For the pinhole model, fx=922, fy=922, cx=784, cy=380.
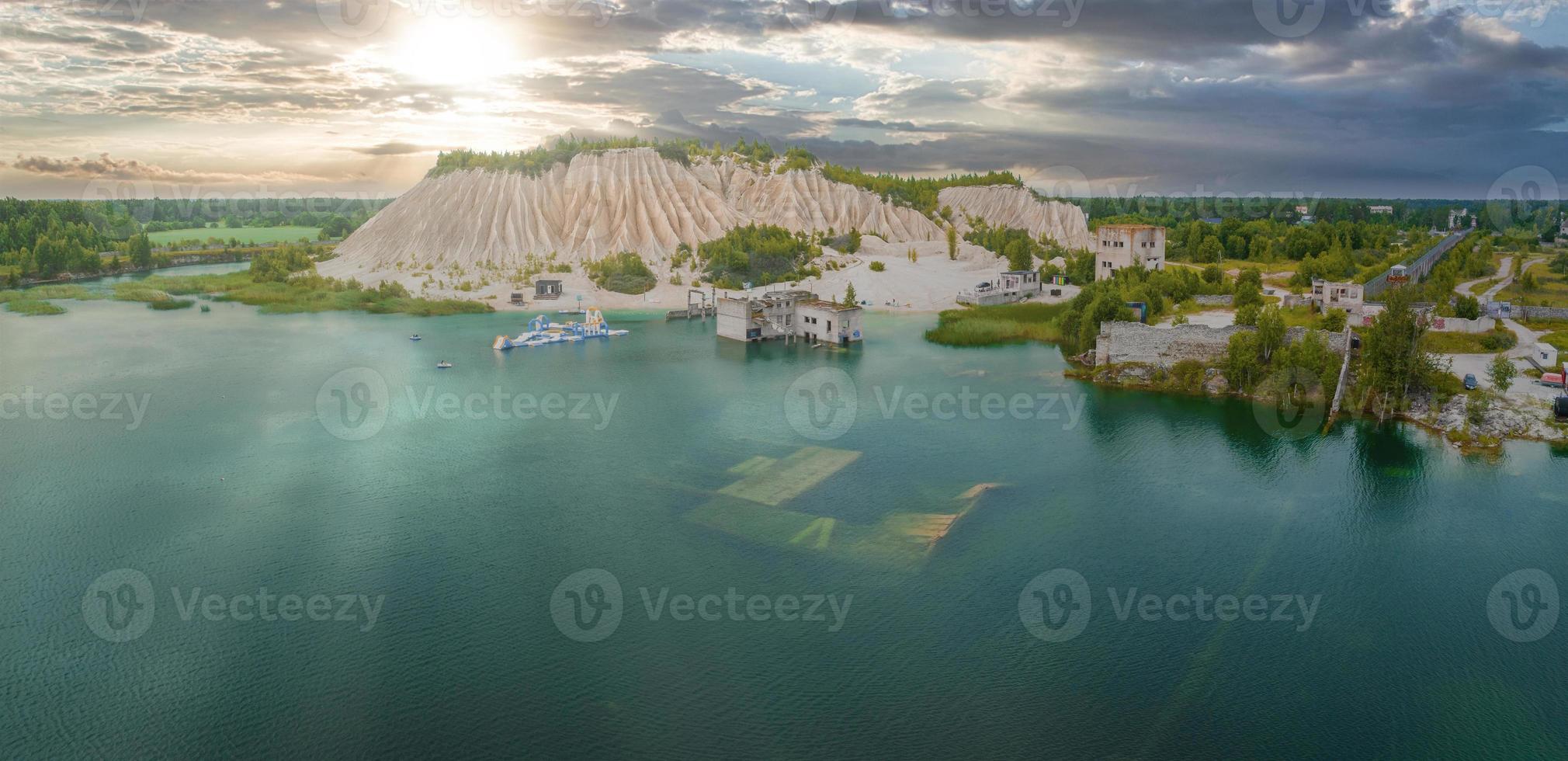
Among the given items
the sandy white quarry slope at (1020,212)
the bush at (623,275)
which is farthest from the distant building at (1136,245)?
the sandy white quarry slope at (1020,212)

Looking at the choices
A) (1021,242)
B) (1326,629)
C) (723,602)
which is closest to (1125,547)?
(1326,629)

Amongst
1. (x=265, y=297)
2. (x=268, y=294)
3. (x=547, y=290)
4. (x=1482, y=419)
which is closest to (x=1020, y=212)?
(x=547, y=290)

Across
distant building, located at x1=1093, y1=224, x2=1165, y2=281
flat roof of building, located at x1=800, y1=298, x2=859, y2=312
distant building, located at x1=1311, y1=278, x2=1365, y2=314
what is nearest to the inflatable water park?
flat roof of building, located at x1=800, y1=298, x2=859, y2=312

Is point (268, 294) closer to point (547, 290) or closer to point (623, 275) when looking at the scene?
point (547, 290)

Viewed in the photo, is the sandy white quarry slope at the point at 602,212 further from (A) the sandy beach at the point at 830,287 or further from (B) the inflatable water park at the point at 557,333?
(B) the inflatable water park at the point at 557,333

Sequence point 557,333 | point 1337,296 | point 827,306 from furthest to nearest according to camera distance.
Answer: point 557,333
point 827,306
point 1337,296

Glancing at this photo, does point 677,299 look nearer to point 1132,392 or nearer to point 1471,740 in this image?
point 1132,392
